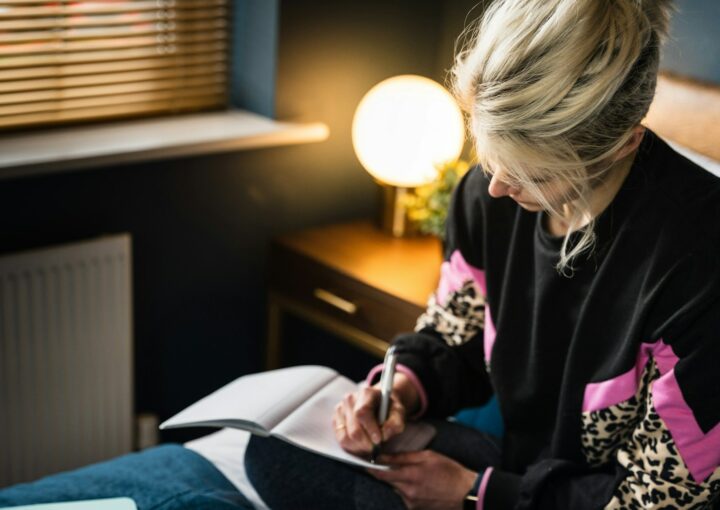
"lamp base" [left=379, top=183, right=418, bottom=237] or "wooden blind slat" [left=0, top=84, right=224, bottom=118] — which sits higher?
"wooden blind slat" [left=0, top=84, right=224, bottom=118]

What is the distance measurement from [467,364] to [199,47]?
3.21 ft

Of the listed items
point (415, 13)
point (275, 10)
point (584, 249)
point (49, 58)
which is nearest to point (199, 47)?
point (275, 10)

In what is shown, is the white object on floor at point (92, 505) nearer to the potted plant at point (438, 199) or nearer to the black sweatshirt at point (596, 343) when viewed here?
the black sweatshirt at point (596, 343)

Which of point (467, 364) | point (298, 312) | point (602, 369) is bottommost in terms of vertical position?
point (298, 312)

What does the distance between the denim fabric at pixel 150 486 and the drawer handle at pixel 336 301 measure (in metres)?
0.62

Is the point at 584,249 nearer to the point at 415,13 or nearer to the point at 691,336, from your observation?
the point at 691,336

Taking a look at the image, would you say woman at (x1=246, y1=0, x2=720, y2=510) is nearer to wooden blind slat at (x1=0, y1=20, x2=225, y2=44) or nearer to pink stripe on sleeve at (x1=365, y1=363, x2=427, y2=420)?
pink stripe on sleeve at (x1=365, y1=363, x2=427, y2=420)

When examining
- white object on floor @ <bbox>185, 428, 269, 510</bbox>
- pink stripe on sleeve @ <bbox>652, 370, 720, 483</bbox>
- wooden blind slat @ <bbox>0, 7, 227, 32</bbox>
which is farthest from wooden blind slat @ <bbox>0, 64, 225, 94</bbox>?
pink stripe on sleeve @ <bbox>652, 370, 720, 483</bbox>

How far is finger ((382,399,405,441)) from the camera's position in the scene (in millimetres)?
1451

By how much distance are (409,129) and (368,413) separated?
2.67 ft

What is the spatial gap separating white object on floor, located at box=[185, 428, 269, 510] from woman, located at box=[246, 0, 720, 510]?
0.13 ft

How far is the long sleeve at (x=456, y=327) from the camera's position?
1.55 metres

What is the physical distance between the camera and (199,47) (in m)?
2.17

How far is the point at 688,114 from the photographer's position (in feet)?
5.56
